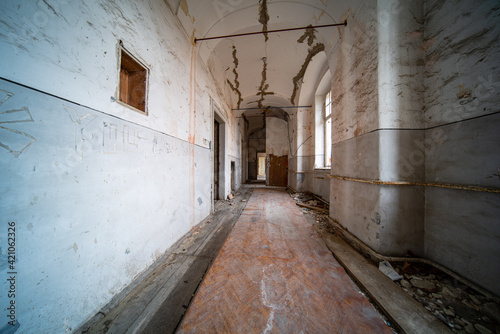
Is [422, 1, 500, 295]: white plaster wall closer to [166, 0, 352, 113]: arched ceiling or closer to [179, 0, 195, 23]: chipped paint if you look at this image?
[166, 0, 352, 113]: arched ceiling

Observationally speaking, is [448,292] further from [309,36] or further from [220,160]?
[220,160]

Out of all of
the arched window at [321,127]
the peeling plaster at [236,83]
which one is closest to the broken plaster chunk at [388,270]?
the arched window at [321,127]

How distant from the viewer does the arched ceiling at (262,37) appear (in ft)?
9.55

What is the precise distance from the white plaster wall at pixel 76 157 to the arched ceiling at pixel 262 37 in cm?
126

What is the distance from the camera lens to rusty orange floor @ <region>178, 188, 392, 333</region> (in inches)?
49.3

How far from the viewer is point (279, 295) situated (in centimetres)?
153

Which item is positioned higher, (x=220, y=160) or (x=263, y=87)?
(x=263, y=87)

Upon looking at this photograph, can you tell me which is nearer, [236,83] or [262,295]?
[262,295]

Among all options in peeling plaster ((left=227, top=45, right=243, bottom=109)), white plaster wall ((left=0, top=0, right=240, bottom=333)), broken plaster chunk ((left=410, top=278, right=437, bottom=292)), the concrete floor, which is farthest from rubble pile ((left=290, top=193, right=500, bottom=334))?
peeling plaster ((left=227, top=45, right=243, bottom=109))

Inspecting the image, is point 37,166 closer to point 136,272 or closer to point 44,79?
point 44,79

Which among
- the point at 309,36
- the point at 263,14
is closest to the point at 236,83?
the point at 263,14

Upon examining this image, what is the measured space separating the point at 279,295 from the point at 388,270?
1.36 metres

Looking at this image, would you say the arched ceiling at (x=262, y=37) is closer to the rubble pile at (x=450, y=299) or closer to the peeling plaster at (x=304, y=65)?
the peeling plaster at (x=304, y=65)

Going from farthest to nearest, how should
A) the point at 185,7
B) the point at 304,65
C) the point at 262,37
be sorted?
the point at 304,65, the point at 262,37, the point at 185,7
